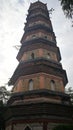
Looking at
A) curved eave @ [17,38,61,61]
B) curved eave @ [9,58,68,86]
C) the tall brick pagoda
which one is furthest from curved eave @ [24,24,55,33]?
curved eave @ [9,58,68,86]

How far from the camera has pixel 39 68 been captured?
15.2 meters

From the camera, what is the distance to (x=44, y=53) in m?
16.6

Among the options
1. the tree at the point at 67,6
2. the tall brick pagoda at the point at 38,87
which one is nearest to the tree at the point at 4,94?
the tall brick pagoda at the point at 38,87

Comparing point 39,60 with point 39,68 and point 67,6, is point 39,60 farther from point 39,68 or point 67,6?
point 67,6

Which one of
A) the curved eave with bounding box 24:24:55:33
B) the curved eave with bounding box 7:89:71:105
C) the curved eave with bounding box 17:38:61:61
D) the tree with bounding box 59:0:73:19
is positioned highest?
the curved eave with bounding box 24:24:55:33

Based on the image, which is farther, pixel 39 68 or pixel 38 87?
pixel 39 68

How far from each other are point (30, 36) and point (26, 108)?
7171 millimetres

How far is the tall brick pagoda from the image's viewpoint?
1305cm

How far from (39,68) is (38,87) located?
4.96ft

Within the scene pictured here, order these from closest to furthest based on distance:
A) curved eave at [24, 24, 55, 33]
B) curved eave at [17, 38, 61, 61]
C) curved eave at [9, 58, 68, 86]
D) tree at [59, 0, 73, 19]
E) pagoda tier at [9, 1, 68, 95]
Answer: tree at [59, 0, 73, 19] < pagoda tier at [9, 1, 68, 95] < curved eave at [9, 58, 68, 86] < curved eave at [17, 38, 61, 61] < curved eave at [24, 24, 55, 33]

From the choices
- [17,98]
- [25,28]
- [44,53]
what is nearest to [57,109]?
[17,98]

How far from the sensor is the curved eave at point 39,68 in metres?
15.3

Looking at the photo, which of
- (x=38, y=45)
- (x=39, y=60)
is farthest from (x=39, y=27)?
(x=39, y=60)

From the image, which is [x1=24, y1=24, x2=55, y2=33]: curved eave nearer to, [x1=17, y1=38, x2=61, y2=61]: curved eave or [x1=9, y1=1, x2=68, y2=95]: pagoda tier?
[x1=9, y1=1, x2=68, y2=95]: pagoda tier
